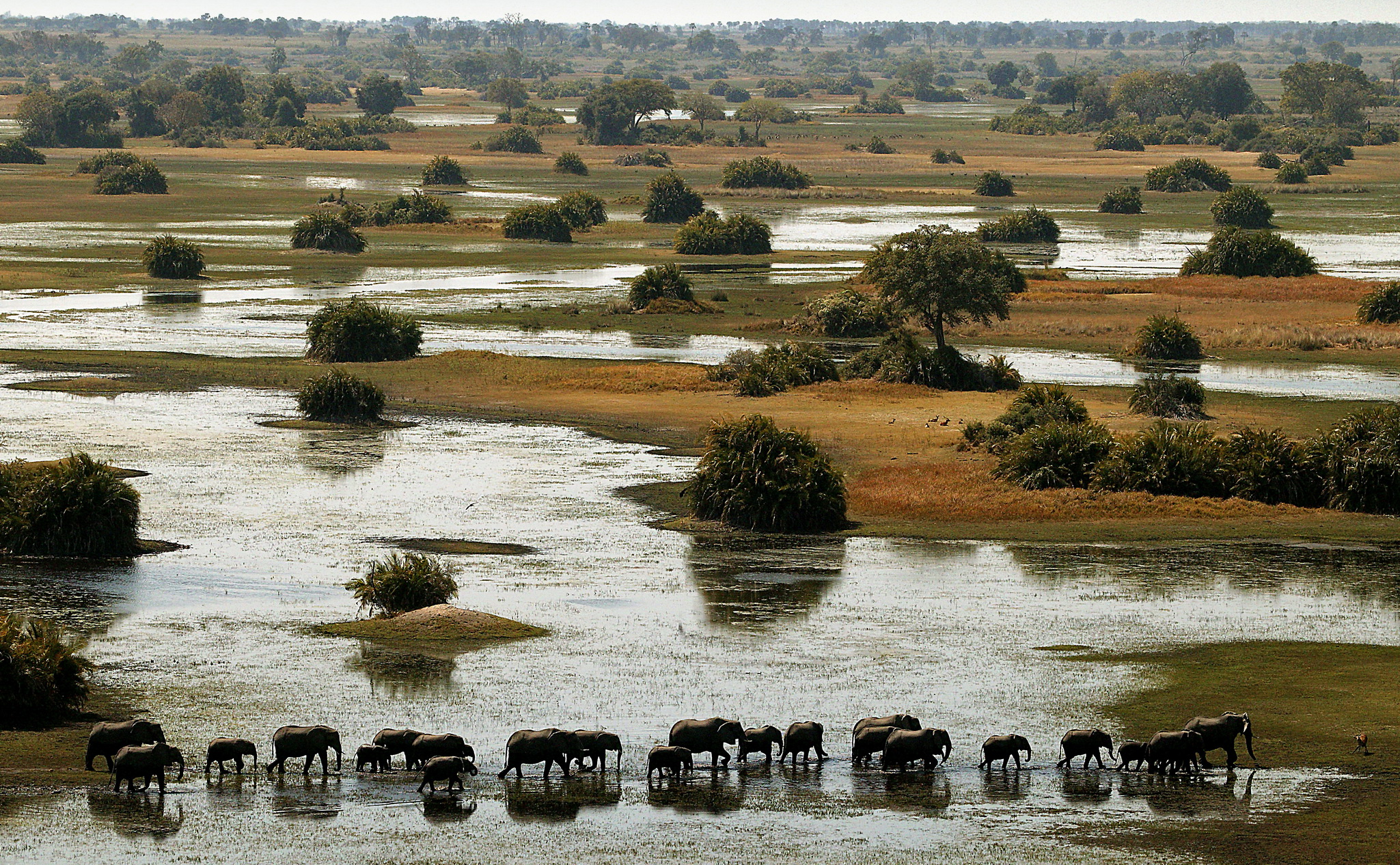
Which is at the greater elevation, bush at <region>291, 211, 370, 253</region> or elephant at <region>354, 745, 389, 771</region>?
bush at <region>291, 211, 370, 253</region>

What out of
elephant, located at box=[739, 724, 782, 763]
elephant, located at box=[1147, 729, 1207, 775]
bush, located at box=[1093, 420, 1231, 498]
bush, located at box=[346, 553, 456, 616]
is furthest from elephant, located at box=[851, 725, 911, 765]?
bush, located at box=[1093, 420, 1231, 498]

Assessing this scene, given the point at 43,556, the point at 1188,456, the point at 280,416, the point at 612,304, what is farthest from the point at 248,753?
the point at 612,304

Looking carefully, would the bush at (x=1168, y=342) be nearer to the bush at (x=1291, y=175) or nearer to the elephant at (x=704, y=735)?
the elephant at (x=704, y=735)

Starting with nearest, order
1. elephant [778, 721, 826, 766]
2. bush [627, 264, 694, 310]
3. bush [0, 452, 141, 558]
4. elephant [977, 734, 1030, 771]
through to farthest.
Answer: elephant [977, 734, 1030, 771] < elephant [778, 721, 826, 766] < bush [0, 452, 141, 558] < bush [627, 264, 694, 310]

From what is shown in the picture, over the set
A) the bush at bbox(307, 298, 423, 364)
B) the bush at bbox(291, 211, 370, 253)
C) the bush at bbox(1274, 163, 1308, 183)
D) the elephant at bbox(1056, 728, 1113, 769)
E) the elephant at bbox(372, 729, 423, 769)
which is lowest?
the elephant at bbox(372, 729, 423, 769)

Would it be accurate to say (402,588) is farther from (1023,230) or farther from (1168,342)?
(1023,230)

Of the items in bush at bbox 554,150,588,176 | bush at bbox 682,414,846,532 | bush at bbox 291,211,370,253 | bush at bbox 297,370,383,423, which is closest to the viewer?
bush at bbox 682,414,846,532

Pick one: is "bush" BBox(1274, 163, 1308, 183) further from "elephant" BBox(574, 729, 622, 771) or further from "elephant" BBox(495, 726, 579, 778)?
"elephant" BBox(495, 726, 579, 778)

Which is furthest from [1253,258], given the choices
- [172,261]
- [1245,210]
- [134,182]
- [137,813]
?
[134,182]
